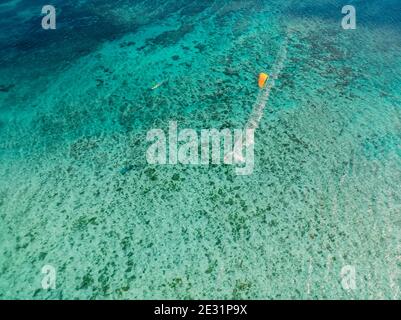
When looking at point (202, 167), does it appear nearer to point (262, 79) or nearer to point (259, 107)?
point (259, 107)

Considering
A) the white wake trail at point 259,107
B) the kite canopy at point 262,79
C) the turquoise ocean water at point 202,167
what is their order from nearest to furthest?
the turquoise ocean water at point 202,167
the white wake trail at point 259,107
the kite canopy at point 262,79

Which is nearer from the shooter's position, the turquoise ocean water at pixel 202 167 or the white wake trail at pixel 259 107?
the turquoise ocean water at pixel 202 167

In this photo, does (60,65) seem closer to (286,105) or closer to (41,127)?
(41,127)

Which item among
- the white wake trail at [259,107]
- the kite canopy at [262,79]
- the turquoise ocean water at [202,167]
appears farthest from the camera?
the kite canopy at [262,79]

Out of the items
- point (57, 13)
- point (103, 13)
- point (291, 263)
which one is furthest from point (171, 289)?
point (57, 13)

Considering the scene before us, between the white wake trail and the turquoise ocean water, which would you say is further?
the white wake trail

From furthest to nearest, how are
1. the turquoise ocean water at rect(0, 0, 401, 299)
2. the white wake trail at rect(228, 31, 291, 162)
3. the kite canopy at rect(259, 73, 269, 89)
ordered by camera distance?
the kite canopy at rect(259, 73, 269, 89) < the white wake trail at rect(228, 31, 291, 162) < the turquoise ocean water at rect(0, 0, 401, 299)

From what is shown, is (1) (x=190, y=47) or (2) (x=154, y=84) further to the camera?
(1) (x=190, y=47)

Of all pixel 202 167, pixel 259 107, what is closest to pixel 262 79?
pixel 259 107
